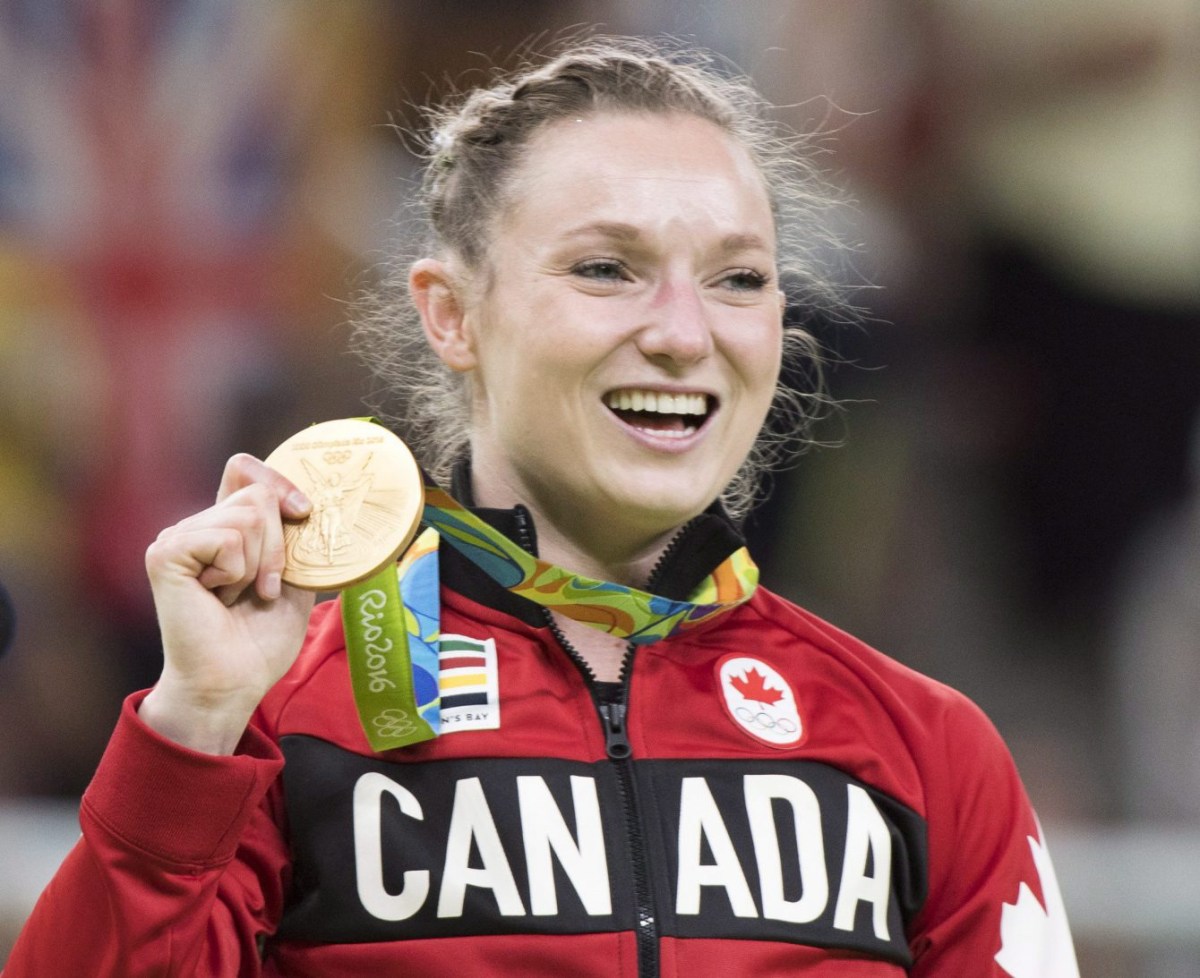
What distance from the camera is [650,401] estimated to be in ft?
7.33

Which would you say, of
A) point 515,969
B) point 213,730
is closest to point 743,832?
point 515,969

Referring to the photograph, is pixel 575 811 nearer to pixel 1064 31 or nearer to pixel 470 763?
pixel 470 763

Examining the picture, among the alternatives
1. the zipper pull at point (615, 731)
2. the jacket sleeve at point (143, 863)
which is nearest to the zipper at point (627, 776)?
the zipper pull at point (615, 731)

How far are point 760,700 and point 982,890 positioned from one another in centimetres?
35

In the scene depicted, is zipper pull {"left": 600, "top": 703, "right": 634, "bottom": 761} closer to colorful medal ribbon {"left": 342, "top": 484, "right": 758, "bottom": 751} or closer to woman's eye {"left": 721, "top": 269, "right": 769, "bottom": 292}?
colorful medal ribbon {"left": 342, "top": 484, "right": 758, "bottom": 751}

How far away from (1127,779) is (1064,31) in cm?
204

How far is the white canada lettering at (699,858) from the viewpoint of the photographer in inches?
82.4

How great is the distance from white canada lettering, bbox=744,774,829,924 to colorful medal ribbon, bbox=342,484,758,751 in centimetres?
23

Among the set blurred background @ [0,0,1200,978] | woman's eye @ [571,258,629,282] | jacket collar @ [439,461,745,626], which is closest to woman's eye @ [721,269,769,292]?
woman's eye @ [571,258,629,282]

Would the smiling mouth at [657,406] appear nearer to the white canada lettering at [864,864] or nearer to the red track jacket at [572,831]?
the red track jacket at [572,831]

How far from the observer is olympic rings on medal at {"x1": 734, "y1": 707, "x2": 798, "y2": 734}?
225cm

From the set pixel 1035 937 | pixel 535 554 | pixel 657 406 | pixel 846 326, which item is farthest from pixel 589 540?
pixel 846 326

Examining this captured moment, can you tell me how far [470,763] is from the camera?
2.12 m

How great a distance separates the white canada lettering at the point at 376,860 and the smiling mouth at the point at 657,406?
515 mm
